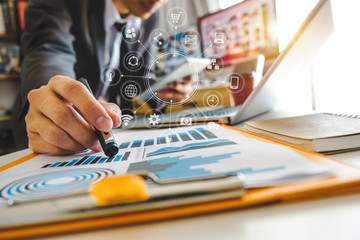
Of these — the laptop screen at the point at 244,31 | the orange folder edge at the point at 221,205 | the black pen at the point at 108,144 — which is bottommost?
the orange folder edge at the point at 221,205

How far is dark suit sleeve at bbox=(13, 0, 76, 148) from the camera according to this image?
24.8 inches

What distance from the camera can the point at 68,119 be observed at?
14.6 inches

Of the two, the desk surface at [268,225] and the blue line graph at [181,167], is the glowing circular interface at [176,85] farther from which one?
the desk surface at [268,225]

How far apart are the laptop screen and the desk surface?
714mm

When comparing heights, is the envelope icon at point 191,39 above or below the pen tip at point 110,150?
above

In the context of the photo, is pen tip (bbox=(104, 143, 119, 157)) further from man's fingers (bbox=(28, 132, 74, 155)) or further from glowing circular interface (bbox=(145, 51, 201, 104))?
glowing circular interface (bbox=(145, 51, 201, 104))

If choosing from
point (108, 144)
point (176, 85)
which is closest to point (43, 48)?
point (176, 85)

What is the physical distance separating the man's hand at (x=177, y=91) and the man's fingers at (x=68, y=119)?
589 mm

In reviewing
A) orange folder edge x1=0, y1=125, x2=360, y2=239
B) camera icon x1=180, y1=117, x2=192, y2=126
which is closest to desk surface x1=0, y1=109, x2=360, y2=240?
orange folder edge x1=0, y1=125, x2=360, y2=239

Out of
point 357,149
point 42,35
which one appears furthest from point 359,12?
point 42,35

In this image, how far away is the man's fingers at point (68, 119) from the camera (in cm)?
37

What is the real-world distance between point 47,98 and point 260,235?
0.38 metres

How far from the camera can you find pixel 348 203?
15cm

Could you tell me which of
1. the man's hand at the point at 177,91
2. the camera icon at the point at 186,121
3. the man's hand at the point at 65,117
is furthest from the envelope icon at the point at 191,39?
the man's hand at the point at 65,117
